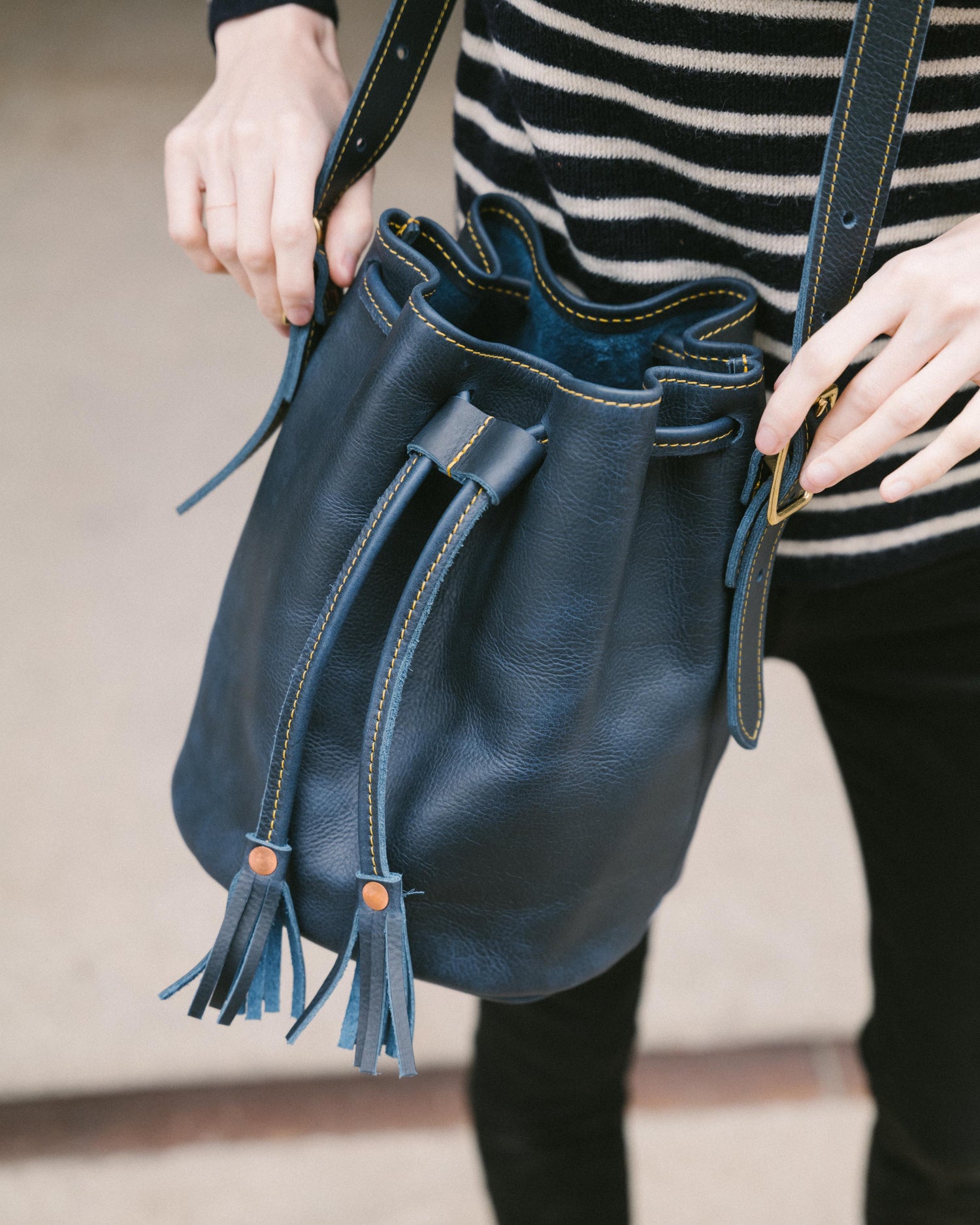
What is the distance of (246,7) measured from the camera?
0.60 meters

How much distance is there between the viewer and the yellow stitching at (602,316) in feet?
1.68

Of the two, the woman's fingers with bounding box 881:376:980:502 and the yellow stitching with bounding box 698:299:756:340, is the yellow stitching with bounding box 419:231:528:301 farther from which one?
the woman's fingers with bounding box 881:376:980:502

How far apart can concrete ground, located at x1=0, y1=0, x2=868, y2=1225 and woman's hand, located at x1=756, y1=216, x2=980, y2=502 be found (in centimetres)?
98

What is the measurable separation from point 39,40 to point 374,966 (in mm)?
2281

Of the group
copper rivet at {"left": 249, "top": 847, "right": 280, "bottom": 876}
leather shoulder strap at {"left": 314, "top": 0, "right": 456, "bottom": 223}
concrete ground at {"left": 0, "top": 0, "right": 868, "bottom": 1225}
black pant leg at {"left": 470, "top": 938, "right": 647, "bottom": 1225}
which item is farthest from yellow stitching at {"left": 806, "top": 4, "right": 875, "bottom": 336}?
concrete ground at {"left": 0, "top": 0, "right": 868, "bottom": 1225}

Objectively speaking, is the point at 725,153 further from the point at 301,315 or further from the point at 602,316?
the point at 301,315

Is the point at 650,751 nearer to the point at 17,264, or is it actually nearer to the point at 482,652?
the point at 482,652

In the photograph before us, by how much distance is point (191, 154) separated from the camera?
0.57m

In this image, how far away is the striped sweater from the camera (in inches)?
18.1

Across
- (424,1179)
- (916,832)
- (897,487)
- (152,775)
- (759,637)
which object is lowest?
(424,1179)

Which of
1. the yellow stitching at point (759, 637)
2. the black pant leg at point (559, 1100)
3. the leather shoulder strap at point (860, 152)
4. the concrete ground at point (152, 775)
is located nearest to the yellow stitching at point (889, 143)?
the leather shoulder strap at point (860, 152)

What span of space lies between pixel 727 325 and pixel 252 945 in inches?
14.4

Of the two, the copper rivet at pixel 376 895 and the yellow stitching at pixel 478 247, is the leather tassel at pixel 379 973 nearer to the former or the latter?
the copper rivet at pixel 376 895

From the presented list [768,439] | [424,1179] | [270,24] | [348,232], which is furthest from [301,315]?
[424,1179]
